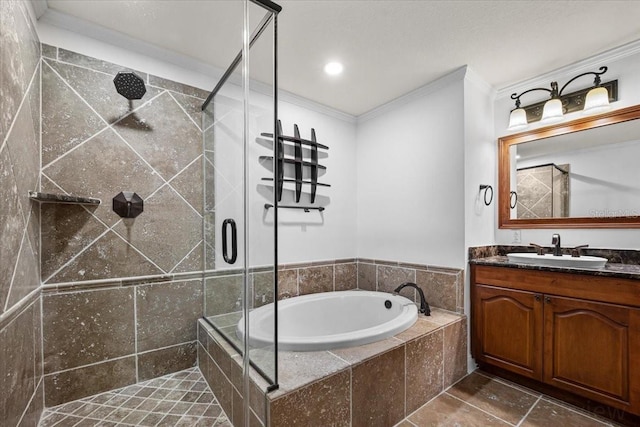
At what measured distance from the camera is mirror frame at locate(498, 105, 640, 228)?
1.83 metres

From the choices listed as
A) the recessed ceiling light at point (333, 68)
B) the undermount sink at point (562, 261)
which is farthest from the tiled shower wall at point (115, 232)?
the undermount sink at point (562, 261)

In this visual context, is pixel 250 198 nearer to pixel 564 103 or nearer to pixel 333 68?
pixel 333 68

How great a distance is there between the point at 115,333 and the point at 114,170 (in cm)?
102

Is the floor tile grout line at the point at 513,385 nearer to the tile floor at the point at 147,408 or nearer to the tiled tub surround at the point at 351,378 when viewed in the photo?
the tiled tub surround at the point at 351,378

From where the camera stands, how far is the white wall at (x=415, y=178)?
7.06 ft

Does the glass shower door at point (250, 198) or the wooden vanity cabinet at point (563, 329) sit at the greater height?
the glass shower door at point (250, 198)

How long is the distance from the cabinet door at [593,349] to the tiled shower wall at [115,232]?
2403mm

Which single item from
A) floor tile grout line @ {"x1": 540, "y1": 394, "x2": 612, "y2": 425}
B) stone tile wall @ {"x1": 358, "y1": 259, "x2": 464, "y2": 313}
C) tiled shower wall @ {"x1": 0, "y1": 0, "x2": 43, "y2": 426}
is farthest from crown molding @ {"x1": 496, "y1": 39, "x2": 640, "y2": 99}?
tiled shower wall @ {"x1": 0, "y1": 0, "x2": 43, "y2": 426}

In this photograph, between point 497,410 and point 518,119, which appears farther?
point 518,119

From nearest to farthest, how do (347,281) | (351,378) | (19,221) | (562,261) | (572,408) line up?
(19,221) < (351,378) < (572,408) < (562,261) < (347,281)

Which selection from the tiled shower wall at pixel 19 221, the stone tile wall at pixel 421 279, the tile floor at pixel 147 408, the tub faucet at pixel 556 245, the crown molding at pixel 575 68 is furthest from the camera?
the stone tile wall at pixel 421 279

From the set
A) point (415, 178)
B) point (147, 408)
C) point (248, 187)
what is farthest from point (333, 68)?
point (147, 408)

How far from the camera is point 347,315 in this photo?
8.08 feet

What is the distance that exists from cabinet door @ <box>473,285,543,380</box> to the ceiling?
5.42 ft
